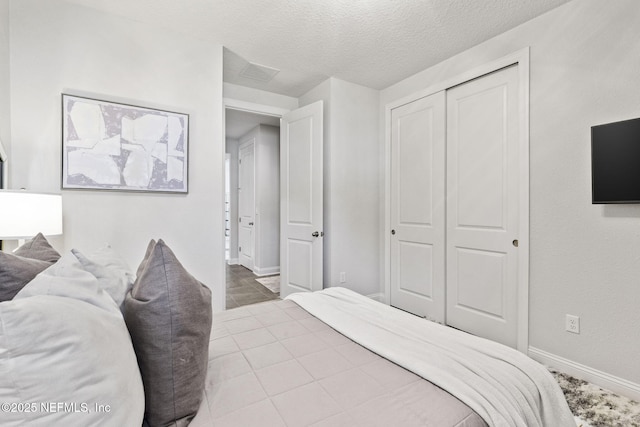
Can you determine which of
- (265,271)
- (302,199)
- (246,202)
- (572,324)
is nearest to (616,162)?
(572,324)

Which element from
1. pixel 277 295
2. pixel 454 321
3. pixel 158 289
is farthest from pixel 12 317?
pixel 277 295

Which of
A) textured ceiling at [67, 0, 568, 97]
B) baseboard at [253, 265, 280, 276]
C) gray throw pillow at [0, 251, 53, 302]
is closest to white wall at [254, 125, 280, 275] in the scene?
baseboard at [253, 265, 280, 276]

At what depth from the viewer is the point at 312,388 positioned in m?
0.97

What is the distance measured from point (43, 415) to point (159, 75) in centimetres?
262

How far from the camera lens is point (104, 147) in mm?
2256

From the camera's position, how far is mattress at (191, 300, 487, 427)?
835 millimetres

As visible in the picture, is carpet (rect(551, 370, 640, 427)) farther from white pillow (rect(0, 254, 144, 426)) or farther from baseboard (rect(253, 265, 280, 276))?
baseboard (rect(253, 265, 280, 276))

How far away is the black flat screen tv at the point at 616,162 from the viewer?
1792mm

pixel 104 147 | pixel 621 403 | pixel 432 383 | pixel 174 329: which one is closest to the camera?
pixel 174 329

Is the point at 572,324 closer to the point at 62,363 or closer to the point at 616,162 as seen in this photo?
the point at 616,162

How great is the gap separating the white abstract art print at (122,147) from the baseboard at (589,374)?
3133 millimetres

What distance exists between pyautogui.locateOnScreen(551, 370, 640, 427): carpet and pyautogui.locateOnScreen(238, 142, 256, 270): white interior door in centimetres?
475

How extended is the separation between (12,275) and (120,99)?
2.08 metres

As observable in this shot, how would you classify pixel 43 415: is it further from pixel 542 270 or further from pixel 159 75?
pixel 542 270
